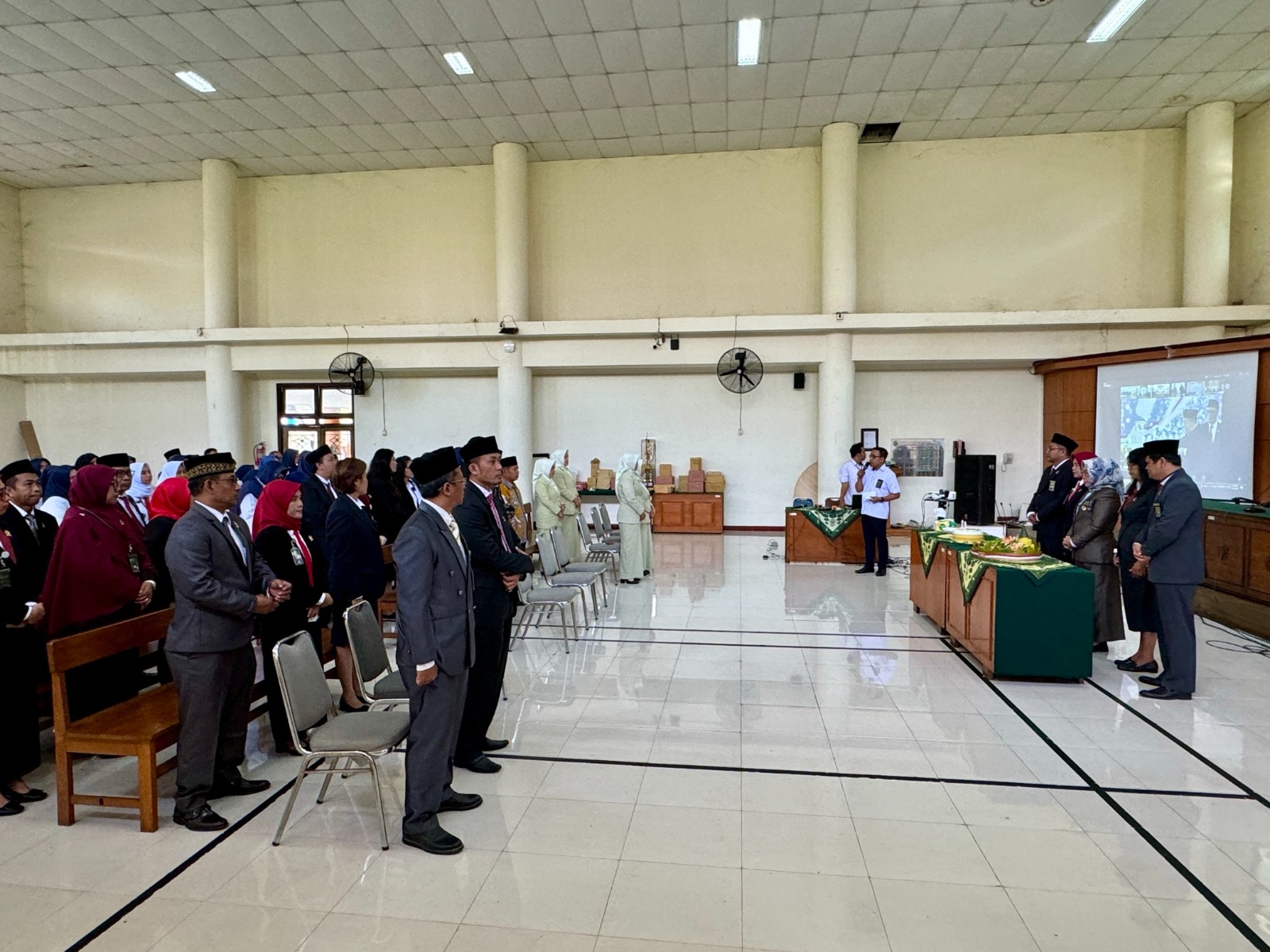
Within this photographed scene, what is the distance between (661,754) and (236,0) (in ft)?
28.2

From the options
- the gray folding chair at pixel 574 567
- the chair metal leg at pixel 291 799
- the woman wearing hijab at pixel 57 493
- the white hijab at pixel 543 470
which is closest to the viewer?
the chair metal leg at pixel 291 799

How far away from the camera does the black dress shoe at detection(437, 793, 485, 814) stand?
2898 mm

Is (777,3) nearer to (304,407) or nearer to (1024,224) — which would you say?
(1024,224)

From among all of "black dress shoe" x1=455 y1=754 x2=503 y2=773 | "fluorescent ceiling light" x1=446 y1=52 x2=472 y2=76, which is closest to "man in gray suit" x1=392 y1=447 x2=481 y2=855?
"black dress shoe" x1=455 y1=754 x2=503 y2=773

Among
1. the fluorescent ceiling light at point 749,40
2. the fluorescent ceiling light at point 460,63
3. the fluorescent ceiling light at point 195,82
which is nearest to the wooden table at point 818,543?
the fluorescent ceiling light at point 749,40

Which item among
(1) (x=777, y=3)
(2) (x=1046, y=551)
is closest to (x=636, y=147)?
(1) (x=777, y=3)

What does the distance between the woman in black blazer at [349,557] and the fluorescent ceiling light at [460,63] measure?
655 cm

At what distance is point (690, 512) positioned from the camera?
11484 millimetres

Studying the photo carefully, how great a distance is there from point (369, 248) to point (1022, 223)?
10494 millimetres

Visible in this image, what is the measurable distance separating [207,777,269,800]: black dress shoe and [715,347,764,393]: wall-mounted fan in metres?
8.57

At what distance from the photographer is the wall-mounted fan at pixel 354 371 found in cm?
1110

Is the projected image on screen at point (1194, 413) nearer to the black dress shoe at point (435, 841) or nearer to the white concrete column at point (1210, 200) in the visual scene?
the white concrete column at point (1210, 200)

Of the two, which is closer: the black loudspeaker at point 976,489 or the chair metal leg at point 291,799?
the chair metal leg at point 291,799

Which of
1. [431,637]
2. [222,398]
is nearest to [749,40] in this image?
[431,637]
